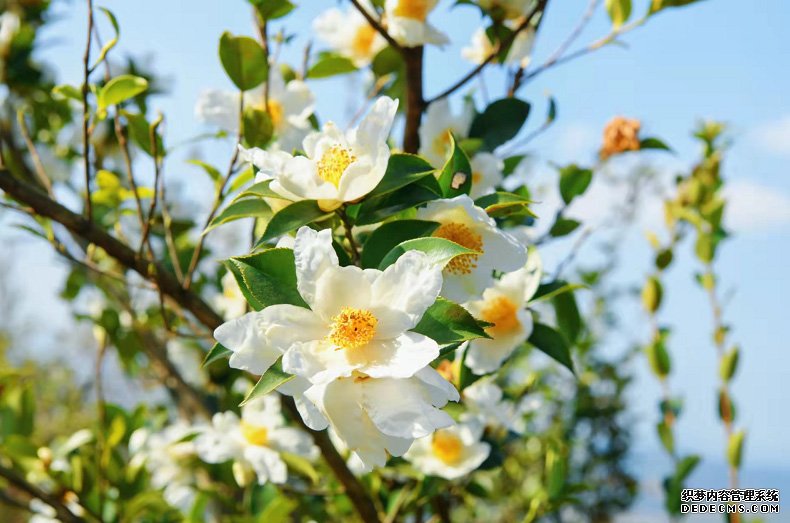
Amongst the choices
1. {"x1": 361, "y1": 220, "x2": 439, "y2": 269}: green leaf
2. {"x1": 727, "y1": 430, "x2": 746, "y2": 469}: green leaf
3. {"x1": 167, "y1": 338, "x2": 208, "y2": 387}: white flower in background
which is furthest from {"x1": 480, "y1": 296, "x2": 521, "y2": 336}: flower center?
{"x1": 167, "y1": 338, "x2": 208, "y2": 387}: white flower in background

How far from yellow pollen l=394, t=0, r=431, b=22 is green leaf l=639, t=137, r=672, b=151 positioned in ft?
1.27

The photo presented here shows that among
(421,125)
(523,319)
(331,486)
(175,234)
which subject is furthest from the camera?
(175,234)

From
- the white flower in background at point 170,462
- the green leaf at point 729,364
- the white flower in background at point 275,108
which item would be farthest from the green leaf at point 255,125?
the green leaf at point 729,364

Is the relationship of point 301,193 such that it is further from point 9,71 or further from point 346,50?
point 9,71

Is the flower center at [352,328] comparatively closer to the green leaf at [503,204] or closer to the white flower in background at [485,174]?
the green leaf at [503,204]

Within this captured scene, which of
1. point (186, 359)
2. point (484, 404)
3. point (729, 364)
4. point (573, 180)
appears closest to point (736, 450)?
point (729, 364)

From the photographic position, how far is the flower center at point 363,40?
1.12m

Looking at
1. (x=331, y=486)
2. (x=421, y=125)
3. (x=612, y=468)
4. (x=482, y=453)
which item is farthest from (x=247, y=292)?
(x=612, y=468)

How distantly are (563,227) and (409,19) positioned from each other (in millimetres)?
345

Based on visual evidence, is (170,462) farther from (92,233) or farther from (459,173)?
(459,173)

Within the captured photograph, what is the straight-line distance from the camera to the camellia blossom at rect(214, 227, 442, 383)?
0.52 m

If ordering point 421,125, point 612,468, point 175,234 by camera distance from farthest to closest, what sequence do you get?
point 612,468, point 175,234, point 421,125

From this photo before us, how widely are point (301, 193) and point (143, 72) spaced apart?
137 cm

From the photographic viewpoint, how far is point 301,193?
60cm
